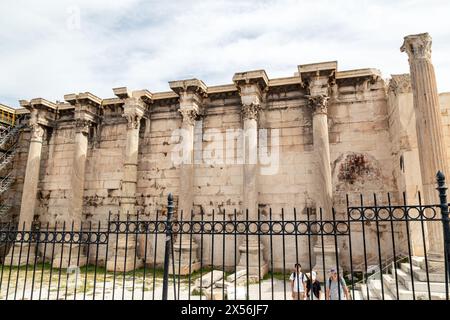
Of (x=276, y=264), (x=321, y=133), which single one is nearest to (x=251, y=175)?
(x=321, y=133)

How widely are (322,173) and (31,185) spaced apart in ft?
41.8

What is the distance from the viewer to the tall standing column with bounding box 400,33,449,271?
700 centimetres

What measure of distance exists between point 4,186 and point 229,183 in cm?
1135

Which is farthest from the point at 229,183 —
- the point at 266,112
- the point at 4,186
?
the point at 4,186

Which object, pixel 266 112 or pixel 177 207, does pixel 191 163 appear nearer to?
pixel 177 207

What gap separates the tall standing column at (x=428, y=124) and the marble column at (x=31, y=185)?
14718 mm

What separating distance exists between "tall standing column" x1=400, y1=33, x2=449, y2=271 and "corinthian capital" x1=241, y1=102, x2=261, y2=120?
5.17 m

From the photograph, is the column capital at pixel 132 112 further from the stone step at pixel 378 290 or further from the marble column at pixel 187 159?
the stone step at pixel 378 290

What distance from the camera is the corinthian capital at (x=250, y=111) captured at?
11773 mm

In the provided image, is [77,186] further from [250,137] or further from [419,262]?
[419,262]

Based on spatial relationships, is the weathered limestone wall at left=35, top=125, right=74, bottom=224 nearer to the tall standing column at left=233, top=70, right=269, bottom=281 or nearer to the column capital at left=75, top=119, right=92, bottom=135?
the column capital at left=75, top=119, right=92, bottom=135

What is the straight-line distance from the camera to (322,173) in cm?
1055
